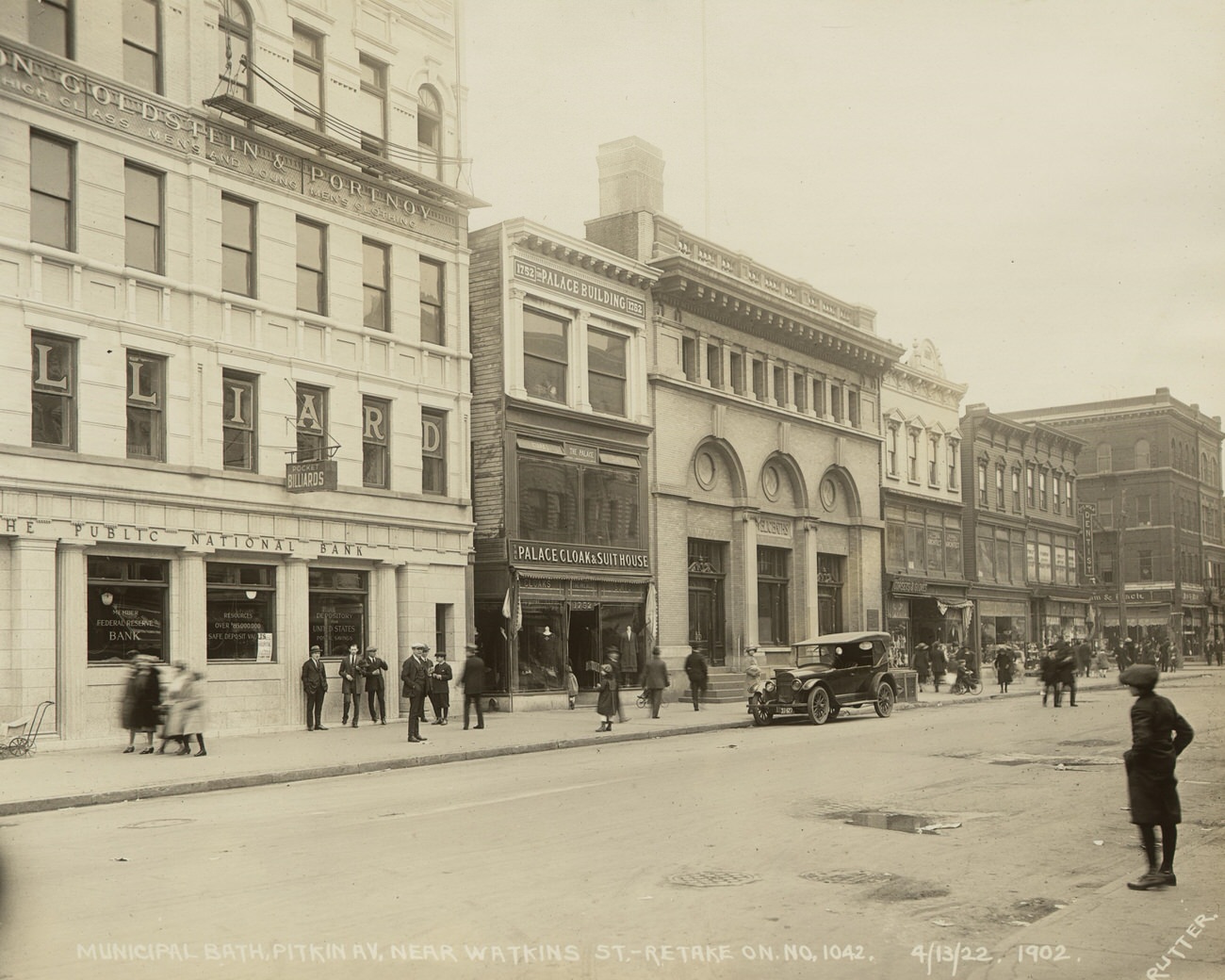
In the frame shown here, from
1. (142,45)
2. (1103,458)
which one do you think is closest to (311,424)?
(142,45)

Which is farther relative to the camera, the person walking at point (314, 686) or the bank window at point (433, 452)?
the bank window at point (433, 452)

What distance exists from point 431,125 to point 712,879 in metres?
22.9

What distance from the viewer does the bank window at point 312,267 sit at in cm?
2525

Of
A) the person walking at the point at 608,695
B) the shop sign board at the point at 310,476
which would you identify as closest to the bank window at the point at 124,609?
the shop sign board at the point at 310,476

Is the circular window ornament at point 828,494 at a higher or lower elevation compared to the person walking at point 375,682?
higher

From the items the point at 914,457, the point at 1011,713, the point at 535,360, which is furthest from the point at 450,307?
the point at 914,457

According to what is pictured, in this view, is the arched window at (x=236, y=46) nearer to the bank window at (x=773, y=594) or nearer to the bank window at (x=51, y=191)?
the bank window at (x=51, y=191)

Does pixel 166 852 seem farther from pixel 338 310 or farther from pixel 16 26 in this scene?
pixel 338 310

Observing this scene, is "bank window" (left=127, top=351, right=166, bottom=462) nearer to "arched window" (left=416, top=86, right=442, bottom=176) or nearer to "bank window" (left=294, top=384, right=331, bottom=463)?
"bank window" (left=294, top=384, right=331, bottom=463)

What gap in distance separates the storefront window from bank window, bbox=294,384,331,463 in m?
2.35

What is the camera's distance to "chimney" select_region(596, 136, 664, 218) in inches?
1404

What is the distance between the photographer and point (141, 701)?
19750 mm

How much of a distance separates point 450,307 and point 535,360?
3325 millimetres

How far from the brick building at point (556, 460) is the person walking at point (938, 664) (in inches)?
439
